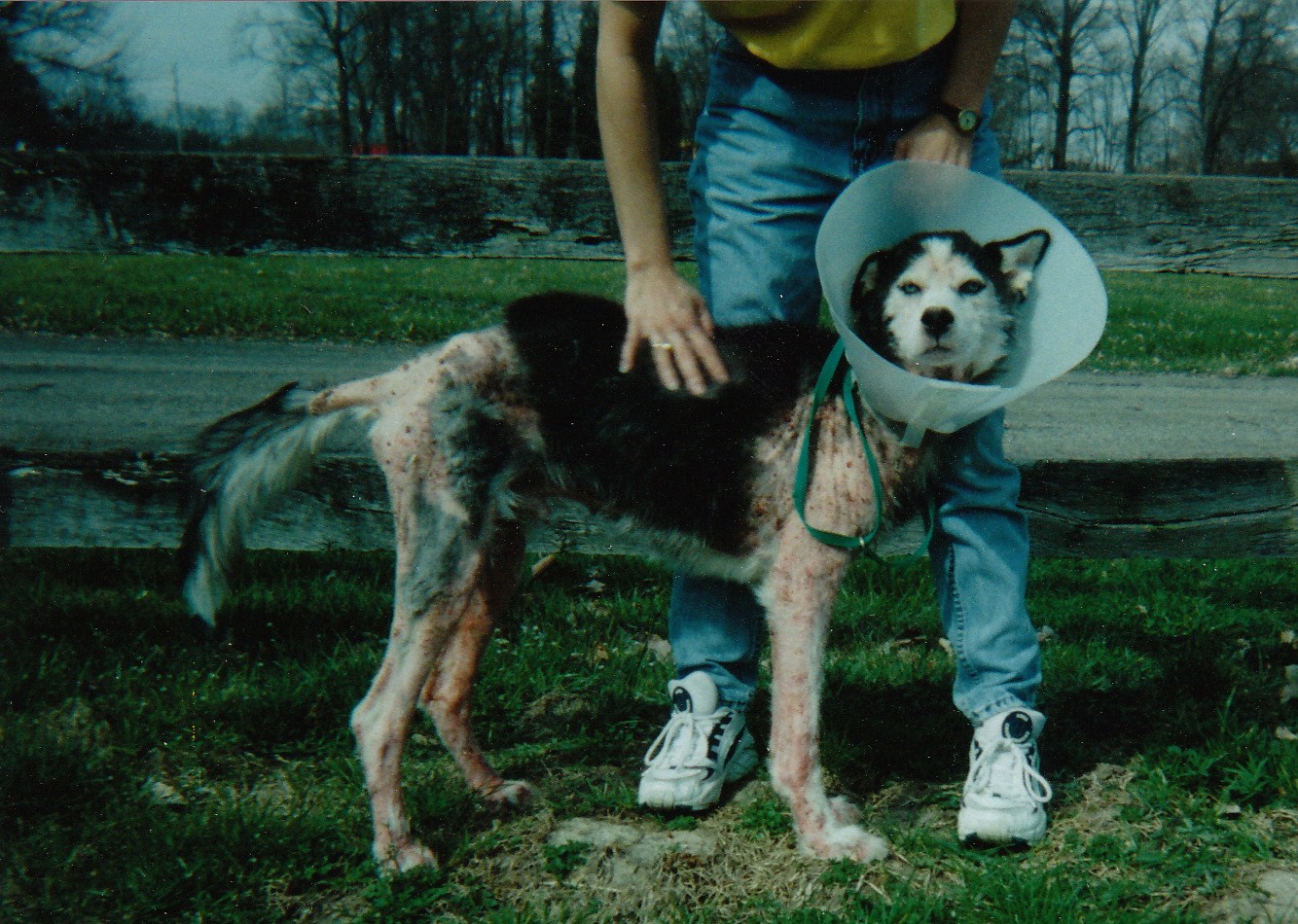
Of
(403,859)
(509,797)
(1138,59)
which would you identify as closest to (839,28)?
(509,797)

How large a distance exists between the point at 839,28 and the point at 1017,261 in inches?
28.7

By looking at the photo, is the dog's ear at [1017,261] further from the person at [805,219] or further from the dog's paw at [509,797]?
the dog's paw at [509,797]

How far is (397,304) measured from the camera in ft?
24.5

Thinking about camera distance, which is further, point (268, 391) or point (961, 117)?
point (268, 391)

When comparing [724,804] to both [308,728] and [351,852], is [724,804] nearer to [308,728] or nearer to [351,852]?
[351,852]

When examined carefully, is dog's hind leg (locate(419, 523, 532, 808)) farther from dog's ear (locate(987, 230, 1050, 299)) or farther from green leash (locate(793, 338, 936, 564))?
dog's ear (locate(987, 230, 1050, 299))

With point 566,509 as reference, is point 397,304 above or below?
above

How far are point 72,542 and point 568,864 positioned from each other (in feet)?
6.05

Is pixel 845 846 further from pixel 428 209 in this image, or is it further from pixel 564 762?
pixel 428 209

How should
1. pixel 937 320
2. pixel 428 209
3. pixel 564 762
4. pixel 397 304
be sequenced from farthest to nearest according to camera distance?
pixel 397 304 → pixel 428 209 → pixel 564 762 → pixel 937 320

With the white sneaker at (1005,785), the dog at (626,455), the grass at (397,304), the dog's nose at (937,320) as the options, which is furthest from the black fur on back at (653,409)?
the grass at (397,304)

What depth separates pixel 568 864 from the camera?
95.1 inches

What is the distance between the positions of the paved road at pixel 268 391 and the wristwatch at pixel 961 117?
121 cm

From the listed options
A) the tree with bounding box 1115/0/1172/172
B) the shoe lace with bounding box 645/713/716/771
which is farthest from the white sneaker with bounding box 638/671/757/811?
the tree with bounding box 1115/0/1172/172
